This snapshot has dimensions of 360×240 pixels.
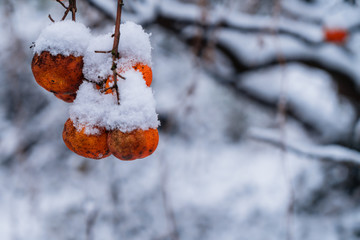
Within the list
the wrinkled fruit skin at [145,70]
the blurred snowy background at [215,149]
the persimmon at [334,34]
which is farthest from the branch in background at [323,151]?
the persimmon at [334,34]

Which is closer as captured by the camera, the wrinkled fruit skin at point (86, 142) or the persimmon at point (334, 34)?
the wrinkled fruit skin at point (86, 142)

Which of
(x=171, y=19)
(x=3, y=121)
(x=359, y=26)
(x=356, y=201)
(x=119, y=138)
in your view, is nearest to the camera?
(x=119, y=138)

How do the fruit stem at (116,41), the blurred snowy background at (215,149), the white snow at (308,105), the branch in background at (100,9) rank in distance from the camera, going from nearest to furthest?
the fruit stem at (116,41), the branch in background at (100,9), the blurred snowy background at (215,149), the white snow at (308,105)

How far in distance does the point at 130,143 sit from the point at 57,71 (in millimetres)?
131

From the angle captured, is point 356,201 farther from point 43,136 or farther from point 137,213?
point 43,136

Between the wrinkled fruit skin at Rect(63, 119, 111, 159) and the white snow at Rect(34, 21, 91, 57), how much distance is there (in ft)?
0.31

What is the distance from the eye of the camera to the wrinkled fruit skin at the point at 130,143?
0.33 m

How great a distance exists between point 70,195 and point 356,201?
2101 mm

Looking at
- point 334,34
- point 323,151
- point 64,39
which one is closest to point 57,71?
point 64,39

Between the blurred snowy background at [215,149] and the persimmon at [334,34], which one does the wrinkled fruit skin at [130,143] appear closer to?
the blurred snowy background at [215,149]

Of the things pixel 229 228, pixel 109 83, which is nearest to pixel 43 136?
pixel 229 228

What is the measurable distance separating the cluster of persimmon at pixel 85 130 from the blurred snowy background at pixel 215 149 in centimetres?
92

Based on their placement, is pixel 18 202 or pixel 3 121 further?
pixel 3 121

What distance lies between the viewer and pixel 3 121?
221 centimetres
